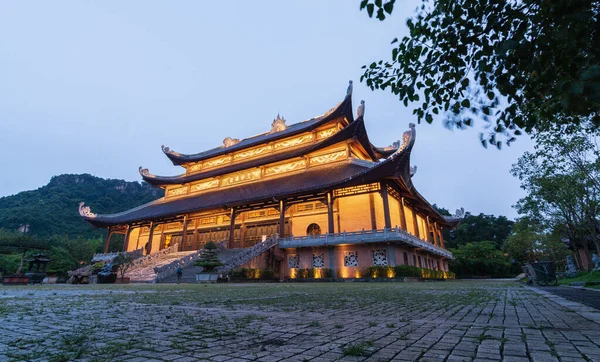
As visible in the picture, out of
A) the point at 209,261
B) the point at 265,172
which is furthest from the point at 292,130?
the point at 209,261

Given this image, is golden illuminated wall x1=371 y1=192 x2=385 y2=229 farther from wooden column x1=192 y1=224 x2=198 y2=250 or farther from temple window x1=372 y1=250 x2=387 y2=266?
wooden column x1=192 y1=224 x2=198 y2=250

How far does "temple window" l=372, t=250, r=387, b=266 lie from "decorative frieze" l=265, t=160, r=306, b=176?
38.4 feet

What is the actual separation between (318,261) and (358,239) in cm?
363

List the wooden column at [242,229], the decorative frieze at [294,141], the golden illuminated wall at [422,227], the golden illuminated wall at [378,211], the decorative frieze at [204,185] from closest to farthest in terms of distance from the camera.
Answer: the golden illuminated wall at [378,211]
the wooden column at [242,229]
the decorative frieze at [294,141]
the golden illuminated wall at [422,227]
the decorative frieze at [204,185]

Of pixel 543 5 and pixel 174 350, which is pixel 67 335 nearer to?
pixel 174 350

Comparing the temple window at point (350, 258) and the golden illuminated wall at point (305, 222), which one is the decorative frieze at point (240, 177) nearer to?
the golden illuminated wall at point (305, 222)

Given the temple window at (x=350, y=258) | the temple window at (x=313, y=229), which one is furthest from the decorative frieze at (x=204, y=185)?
the temple window at (x=350, y=258)

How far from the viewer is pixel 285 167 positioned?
30.3 meters

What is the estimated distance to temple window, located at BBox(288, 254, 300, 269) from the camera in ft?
73.3

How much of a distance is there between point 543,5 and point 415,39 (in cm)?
108

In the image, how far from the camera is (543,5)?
250 centimetres

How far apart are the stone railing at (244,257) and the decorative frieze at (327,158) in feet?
29.6

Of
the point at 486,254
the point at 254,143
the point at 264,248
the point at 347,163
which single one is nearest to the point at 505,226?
the point at 486,254

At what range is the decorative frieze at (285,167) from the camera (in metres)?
29.4
